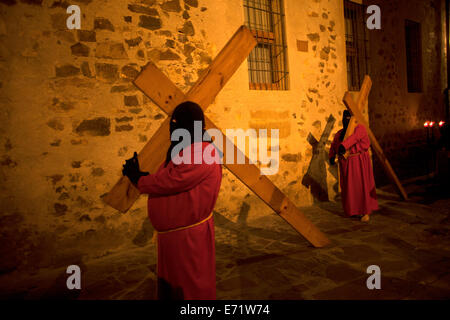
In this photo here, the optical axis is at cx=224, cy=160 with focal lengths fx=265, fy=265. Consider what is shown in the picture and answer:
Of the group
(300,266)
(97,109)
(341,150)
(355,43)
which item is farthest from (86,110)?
(355,43)

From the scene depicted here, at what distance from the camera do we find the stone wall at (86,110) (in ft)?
10.4

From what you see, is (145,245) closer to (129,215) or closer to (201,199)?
(129,215)

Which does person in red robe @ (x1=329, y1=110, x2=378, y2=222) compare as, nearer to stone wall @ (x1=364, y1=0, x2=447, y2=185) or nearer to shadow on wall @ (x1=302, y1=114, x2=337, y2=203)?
shadow on wall @ (x1=302, y1=114, x2=337, y2=203)

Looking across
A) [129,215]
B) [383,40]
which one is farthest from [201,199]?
[383,40]

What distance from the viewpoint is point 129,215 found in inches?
151

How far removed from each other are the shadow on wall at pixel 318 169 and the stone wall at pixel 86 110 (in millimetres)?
1415

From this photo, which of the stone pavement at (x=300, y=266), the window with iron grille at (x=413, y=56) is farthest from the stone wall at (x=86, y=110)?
the window with iron grille at (x=413, y=56)

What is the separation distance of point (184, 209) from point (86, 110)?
8.69 feet

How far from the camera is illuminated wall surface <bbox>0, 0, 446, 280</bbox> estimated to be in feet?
10.5

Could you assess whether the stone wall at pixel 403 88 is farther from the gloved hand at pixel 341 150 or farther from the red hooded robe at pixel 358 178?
the gloved hand at pixel 341 150

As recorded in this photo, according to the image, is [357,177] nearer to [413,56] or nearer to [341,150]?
[341,150]

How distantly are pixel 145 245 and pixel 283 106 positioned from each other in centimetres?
350

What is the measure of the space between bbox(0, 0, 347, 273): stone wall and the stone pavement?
42 cm

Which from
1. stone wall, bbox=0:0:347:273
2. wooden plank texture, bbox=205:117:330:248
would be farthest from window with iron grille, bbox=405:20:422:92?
wooden plank texture, bbox=205:117:330:248
